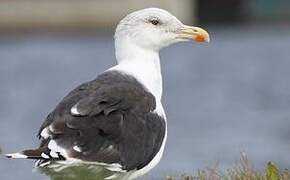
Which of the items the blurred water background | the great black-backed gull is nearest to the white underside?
the great black-backed gull

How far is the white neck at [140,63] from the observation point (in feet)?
28.9

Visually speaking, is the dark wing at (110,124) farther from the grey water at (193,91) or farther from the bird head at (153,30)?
the grey water at (193,91)

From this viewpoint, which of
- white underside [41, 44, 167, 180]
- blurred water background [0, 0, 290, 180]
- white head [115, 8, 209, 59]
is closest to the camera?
white underside [41, 44, 167, 180]

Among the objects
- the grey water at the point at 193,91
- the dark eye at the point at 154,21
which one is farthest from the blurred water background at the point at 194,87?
the dark eye at the point at 154,21

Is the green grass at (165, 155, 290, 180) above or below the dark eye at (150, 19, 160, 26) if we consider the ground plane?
below

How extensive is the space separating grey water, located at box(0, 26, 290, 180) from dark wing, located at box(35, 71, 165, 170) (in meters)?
3.00

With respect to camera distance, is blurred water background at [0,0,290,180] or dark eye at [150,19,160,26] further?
blurred water background at [0,0,290,180]

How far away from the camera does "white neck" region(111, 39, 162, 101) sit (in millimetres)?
8797

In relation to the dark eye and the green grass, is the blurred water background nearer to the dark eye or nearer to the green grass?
the green grass

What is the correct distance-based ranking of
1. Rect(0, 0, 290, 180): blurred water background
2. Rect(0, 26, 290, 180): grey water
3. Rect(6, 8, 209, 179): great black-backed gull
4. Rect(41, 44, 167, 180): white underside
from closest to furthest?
Rect(6, 8, 209, 179): great black-backed gull
Rect(41, 44, 167, 180): white underside
Rect(0, 26, 290, 180): grey water
Rect(0, 0, 290, 180): blurred water background

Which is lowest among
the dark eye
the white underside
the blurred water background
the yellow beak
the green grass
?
the blurred water background

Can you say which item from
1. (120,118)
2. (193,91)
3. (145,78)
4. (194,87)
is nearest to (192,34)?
(145,78)

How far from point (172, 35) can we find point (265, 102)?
2053cm

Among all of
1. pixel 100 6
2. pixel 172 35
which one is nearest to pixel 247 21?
pixel 100 6
